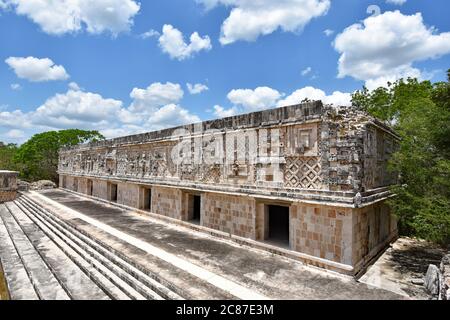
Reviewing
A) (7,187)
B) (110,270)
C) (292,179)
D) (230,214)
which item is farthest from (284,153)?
(7,187)

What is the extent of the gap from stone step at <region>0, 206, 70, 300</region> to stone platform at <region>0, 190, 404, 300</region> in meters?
0.02

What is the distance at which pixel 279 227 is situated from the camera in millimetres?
8727

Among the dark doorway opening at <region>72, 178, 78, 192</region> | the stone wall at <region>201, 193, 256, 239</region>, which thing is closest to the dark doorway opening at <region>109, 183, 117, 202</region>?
the dark doorway opening at <region>72, 178, 78, 192</region>

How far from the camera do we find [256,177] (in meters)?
6.69

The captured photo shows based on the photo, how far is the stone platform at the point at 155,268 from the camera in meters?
4.48

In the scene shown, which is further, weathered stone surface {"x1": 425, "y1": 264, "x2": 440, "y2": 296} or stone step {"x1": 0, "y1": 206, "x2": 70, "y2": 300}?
stone step {"x1": 0, "y1": 206, "x2": 70, "y2": 300}

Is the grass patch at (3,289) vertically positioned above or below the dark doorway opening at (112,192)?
below

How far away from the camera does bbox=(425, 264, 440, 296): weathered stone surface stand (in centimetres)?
432

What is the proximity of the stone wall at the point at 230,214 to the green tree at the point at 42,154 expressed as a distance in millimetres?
22259

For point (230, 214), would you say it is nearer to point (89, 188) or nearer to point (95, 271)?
point (95, 271)

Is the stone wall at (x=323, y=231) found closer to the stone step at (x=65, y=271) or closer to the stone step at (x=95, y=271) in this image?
the stone step at (x=95, y=271)

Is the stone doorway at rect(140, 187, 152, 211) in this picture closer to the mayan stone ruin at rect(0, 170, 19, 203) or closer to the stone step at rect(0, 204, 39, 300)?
the stone step at rect(0, 204, 39, 300)

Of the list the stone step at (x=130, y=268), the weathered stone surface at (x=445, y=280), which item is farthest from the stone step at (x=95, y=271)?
the weathered stone surface at (x=445, y=280)

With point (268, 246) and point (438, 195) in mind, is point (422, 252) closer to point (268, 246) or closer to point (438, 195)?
point (438, 195)
